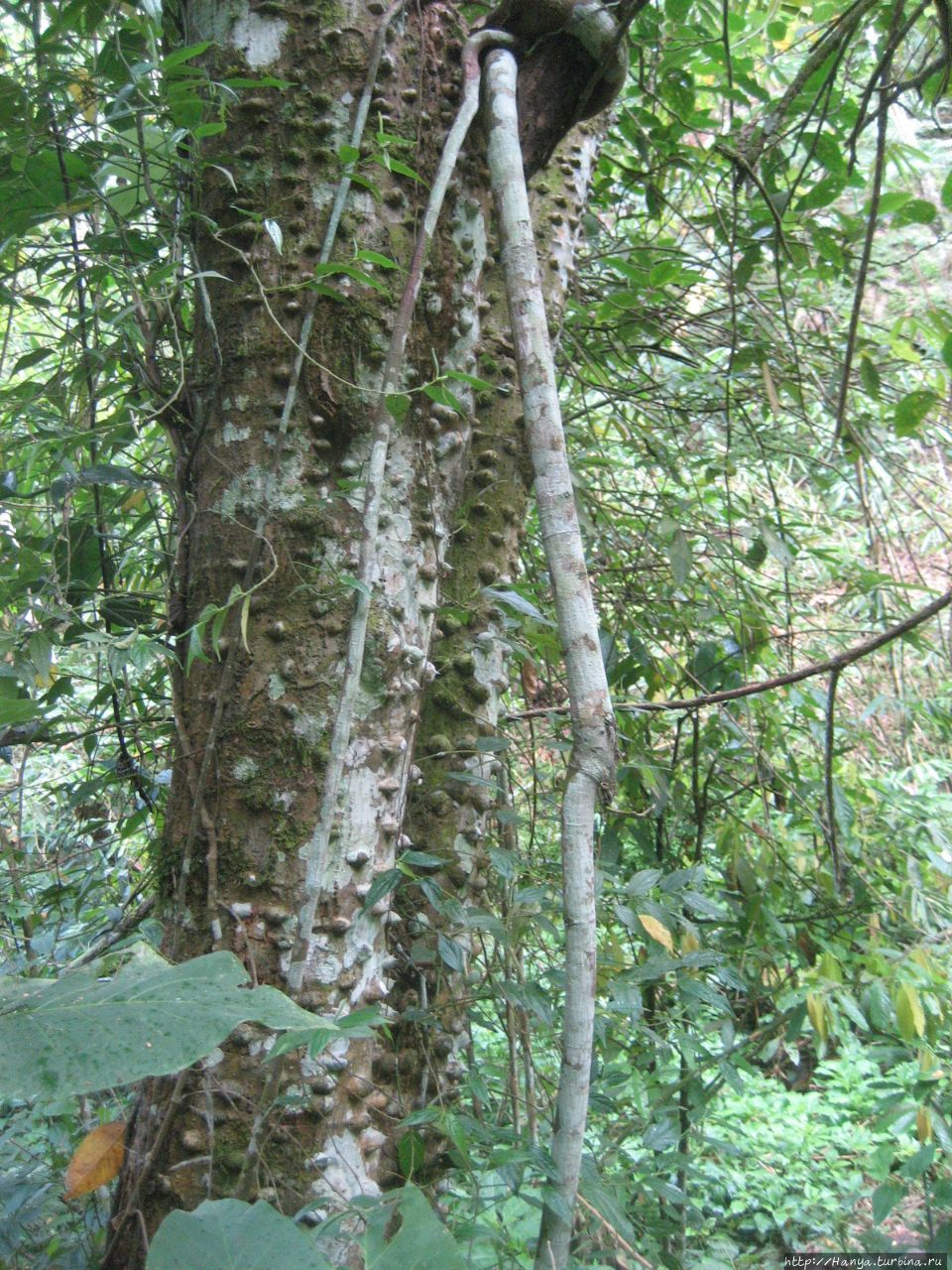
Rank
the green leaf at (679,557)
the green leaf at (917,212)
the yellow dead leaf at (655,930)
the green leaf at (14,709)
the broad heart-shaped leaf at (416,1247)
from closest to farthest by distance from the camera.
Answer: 1. the broad heart-shaped leaf at (416,1247)
2. the green leaf at (14,709)
3. the yellow dead leaf at (655,930)
4. the green leaf at (917,212)
5. the green leaf at (679,557)

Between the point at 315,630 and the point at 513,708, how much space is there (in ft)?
2.37

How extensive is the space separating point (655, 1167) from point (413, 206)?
51.6 inches

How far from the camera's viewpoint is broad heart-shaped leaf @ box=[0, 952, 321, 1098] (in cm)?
52

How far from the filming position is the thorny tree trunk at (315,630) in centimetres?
97

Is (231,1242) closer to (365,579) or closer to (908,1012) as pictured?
(365,579)

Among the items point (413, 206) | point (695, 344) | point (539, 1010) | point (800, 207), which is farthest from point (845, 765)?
point (413, 206)

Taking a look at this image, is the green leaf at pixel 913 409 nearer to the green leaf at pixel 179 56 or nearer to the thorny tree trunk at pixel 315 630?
the thorny tree trunk at pixel 315 630

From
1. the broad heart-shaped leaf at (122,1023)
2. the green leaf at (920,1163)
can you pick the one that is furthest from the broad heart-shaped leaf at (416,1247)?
the green leaf at (920,1163)

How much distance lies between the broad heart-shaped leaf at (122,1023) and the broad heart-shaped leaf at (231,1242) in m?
0.11

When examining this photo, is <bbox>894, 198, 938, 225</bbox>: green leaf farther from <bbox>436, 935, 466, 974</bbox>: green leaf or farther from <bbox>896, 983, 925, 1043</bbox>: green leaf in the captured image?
<bbox>436, 935, 466, 974</bbox>: green leaf

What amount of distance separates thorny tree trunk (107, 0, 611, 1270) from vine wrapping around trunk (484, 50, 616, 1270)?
145mm

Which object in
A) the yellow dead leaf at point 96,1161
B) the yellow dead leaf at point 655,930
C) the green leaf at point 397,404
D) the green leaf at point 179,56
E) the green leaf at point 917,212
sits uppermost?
the green leaf at point 917,212

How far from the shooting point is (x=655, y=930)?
1.26 metres

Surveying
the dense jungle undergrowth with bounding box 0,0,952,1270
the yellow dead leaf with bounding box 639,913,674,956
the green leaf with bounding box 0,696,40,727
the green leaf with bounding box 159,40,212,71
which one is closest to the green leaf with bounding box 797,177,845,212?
the dense jungle undergrowth with bounding box 0,0,952,1270
